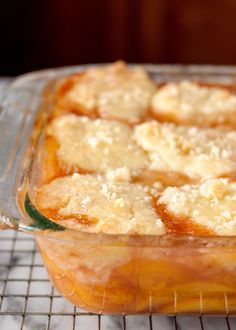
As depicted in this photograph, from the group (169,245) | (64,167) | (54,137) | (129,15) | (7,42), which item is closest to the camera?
(169,245)

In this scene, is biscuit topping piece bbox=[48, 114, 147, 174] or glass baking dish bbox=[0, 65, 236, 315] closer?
glass baking dish bbox=[0, 65, 236, 315]

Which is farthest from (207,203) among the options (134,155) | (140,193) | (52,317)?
(52,317)

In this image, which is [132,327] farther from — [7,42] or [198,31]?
[7,42]

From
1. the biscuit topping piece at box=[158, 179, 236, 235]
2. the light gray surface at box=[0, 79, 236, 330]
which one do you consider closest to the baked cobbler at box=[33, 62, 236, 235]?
the biscuit topping piece at box=[158, 179, 236, 235]

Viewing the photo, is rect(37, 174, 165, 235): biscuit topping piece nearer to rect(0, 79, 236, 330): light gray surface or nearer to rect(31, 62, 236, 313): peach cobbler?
rect(31, 62, 236, 313): peach cobbler

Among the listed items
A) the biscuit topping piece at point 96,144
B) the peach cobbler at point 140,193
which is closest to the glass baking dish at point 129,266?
the peach cobbler at point 140,193

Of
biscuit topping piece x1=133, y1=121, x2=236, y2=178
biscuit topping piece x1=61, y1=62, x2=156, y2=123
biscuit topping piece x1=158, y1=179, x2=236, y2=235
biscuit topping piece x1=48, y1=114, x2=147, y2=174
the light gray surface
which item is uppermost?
biscuit topping piece x1=158, y1=179, x2=236, y2=235

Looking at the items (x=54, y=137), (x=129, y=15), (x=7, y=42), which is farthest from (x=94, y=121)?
(x=7, y=42)

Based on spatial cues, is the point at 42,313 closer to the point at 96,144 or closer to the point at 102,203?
the point at 102,203
